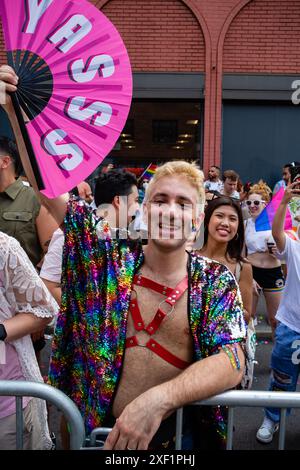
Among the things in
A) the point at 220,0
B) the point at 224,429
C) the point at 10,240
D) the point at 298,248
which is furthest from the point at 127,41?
the point at 224,429

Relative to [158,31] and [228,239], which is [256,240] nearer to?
[228,239]

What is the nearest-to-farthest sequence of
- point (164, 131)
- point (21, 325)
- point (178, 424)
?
point (178, 424) → point (21, 325) → point (164, 131)

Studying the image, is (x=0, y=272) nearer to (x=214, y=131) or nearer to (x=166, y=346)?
(x=166, y=346)

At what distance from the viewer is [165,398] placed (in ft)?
4.81

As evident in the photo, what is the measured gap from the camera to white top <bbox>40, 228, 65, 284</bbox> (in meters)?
3.11

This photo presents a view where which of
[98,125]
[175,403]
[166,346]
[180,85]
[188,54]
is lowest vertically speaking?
[175,403]

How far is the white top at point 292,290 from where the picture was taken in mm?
3275

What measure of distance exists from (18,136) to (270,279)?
4018 millimetres

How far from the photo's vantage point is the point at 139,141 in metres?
10.7

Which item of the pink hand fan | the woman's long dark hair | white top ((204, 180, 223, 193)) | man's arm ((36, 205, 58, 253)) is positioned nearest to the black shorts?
the woman's long dark hair

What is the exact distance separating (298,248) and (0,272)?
7.35 ft

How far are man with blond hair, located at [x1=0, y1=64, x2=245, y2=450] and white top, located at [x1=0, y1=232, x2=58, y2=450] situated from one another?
29 centimetres

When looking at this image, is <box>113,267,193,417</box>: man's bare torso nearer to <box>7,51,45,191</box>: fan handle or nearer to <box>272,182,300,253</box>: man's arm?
<box>7,51,45,191</box>: fan handle
